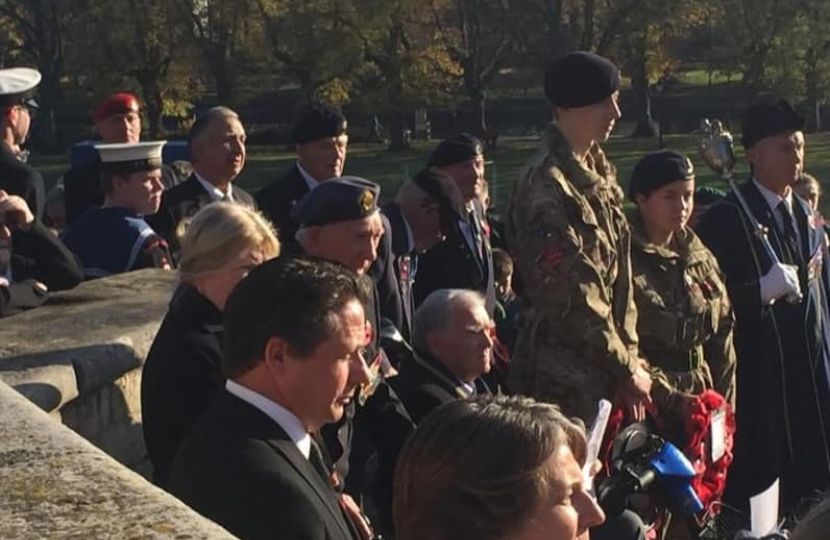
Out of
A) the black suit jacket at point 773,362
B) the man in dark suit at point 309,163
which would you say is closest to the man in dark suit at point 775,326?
the black suit jacket at point 773,362

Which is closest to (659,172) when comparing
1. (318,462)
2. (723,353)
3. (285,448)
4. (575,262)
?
(723,353)

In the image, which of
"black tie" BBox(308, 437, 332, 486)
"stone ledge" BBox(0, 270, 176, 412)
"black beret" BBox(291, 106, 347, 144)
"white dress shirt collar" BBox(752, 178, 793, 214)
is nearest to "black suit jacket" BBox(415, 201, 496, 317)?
"black beret" BBox(291, 106, 347, 144)

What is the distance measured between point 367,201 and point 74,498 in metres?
2.69

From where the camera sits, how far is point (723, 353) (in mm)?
6047

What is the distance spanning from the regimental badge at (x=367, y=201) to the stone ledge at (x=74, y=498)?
7.02 ft

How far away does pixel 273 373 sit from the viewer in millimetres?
3037

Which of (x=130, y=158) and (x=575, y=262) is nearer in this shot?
(x=575, y=262)

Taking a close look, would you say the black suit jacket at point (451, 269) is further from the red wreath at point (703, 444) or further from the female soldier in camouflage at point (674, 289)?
the red wreath at point (703, 444)

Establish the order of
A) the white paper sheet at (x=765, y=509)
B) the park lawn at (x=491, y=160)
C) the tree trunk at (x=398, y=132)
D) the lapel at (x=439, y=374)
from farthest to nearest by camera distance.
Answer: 1. the tree trunk at (x=398, y=132)
2. the park lawn at (x=491, y=160)
3. the white paper sheet at (x=765, y=509)
4. the lapel at (x=439, y=374)

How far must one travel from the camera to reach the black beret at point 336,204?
4938 millimetres

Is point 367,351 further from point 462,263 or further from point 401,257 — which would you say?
point 462,263

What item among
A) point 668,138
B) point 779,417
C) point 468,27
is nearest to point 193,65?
point 468,27

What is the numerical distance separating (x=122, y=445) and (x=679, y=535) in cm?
254

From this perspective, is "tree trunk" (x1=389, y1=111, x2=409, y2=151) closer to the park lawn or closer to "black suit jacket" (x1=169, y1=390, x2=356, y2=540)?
the park lawn
